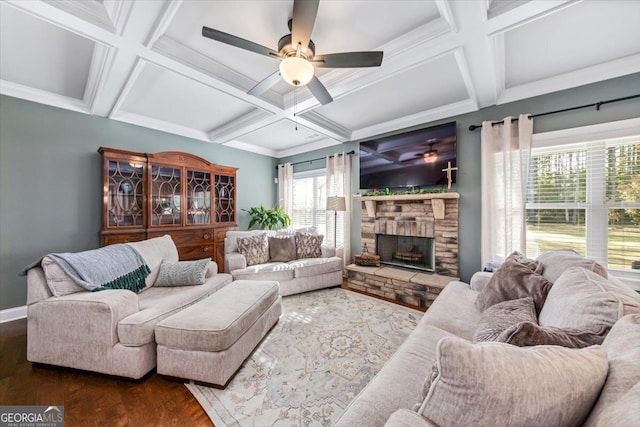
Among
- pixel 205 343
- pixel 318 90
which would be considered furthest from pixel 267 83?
pixel 205 343

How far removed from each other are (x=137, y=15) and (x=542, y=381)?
2.69 m

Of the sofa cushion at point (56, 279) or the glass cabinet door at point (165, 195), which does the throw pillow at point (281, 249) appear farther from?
the sofa cushion at point (56, 279)

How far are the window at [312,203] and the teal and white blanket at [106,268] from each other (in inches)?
115

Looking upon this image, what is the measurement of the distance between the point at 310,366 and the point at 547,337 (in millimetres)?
1552

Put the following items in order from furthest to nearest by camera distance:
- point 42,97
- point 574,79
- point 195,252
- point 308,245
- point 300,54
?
point 308,245, point 195,252, point 42,97, point 574,79, point 300,54

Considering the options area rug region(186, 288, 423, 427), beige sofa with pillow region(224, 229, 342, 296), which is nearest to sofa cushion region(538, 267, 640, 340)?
area rug region(186, 288, 423, 427)

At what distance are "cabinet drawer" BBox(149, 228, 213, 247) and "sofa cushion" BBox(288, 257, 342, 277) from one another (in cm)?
147

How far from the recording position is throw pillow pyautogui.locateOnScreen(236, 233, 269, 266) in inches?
139

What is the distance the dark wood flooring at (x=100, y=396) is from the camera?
4.49ft

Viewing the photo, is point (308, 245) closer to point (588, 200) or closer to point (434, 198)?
point (434, 198)

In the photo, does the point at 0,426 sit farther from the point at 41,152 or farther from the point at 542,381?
the point at 41,152

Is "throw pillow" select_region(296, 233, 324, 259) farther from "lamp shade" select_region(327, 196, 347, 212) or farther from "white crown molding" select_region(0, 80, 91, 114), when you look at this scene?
"white crown molding" select_region(0, 80, 91, 114)

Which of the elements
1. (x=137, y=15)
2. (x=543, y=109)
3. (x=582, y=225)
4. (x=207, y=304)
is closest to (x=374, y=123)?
(x=543, y=109)

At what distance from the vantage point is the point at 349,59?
1.75 meters
